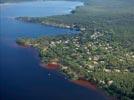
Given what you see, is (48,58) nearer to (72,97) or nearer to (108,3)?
(72,97)

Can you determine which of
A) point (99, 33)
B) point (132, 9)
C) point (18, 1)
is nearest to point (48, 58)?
point (99, 33)

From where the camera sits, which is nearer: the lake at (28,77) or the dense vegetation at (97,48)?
the lake at (28,77)

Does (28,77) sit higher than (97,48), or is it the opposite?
(97,48)

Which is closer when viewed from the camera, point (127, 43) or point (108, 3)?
point (127, 43)

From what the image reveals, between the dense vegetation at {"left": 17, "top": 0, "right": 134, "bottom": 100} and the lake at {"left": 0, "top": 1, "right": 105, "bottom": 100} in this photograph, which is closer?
the lake at {"left": 0, "top": 1, "right": 105, "bottom": 100}

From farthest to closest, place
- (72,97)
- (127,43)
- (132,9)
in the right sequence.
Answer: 1. (132,9)
2. (127,43)
3. (72,97)

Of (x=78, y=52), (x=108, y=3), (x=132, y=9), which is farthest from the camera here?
(x=108, y=3)

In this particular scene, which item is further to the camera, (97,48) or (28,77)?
(97,48)
